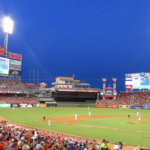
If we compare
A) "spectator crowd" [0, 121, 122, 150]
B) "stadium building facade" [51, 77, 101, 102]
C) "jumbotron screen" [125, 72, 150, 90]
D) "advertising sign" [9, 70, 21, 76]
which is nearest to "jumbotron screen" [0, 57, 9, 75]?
"advertising sign" [9, 70, 21, 76]

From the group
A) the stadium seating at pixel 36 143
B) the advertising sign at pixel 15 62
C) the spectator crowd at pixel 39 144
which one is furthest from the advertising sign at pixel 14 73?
the spectator crowd at pixel 39 144

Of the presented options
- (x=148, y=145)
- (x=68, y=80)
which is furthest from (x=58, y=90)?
(x=148, y=145)

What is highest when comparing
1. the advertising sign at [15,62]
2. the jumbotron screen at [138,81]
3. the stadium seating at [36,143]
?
the advertising sign at [15,62]

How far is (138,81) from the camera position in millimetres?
60094

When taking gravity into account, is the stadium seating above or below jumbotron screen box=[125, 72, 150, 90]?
below

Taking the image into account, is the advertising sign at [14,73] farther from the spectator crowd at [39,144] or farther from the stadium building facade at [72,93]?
the spectator crowd at [39,144]

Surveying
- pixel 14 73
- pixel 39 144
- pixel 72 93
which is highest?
pixel 14 73

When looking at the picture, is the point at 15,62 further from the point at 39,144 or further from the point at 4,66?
the point at 39,144

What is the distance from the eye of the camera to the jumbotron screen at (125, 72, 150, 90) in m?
58.6

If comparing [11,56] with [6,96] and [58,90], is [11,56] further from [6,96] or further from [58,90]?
[58,90]

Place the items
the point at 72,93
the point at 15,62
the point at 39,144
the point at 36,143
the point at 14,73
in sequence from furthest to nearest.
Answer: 1. the point at 72,93
2. the point at 15,62
3. the point at 14,73
4. the point at 36,143
5. the point at 39,144

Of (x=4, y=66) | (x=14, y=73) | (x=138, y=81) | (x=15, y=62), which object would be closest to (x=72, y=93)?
(x=14, y=73)

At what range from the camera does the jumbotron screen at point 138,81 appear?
58647mm

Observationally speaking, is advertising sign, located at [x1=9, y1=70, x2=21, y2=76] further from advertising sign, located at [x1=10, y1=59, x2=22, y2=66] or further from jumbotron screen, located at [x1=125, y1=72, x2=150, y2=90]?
jumbotron screen, located at [x1=125, y1=72, x2=150, y2=90]
